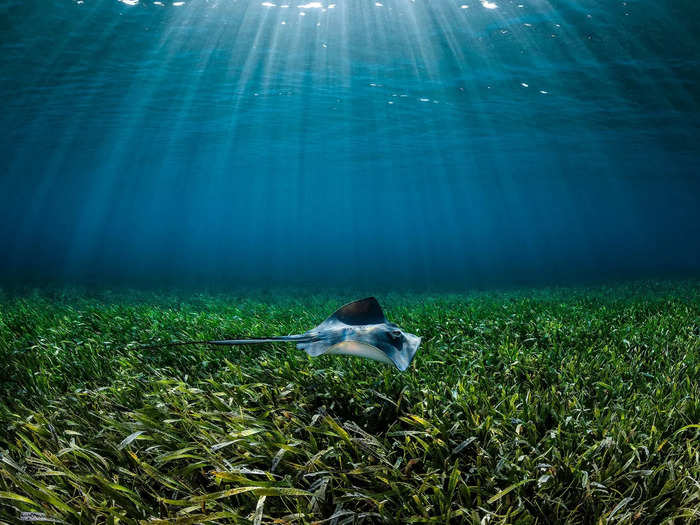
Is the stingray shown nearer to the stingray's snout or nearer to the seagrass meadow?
the stingray's snout

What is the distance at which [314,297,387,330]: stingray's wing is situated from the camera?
3959 millimetres

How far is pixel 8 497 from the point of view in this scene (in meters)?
1.94

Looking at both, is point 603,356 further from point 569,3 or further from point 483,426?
point 569,3

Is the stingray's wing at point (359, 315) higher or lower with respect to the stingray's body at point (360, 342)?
lower

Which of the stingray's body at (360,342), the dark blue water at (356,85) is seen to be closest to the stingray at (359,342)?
the stingray's body at (360,342)

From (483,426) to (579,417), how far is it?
0.71m

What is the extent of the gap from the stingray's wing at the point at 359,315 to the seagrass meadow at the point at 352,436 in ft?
1.36

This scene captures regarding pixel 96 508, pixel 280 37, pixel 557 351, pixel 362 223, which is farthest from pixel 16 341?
pixel 362 223

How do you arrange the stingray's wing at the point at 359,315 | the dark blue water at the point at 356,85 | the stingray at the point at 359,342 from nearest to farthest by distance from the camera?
1. the stingray at the point at 359,342
2. the stingray's wing at the point at 359,315
3. the dark blue water at the point at 356,85

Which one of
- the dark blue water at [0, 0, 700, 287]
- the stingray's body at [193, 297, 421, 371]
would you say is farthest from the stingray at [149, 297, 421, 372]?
the dark blue water at [0, 0, 700, 287]

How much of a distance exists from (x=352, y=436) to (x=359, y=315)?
1.53 meters

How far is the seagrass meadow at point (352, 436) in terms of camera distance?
200cm

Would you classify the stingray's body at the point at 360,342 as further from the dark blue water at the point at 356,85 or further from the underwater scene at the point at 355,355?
the dark blue water at the point at 356,85

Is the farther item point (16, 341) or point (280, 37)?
point (280, 37)
